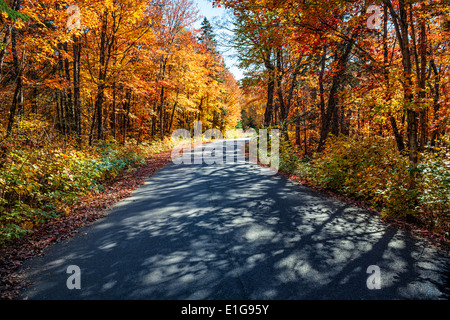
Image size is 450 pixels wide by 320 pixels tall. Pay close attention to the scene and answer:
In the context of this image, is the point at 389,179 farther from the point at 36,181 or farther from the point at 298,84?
the point at 298,84

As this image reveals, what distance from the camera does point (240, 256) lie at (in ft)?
12.4

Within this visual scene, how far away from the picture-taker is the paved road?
2.98m

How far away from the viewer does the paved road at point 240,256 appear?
298cm
